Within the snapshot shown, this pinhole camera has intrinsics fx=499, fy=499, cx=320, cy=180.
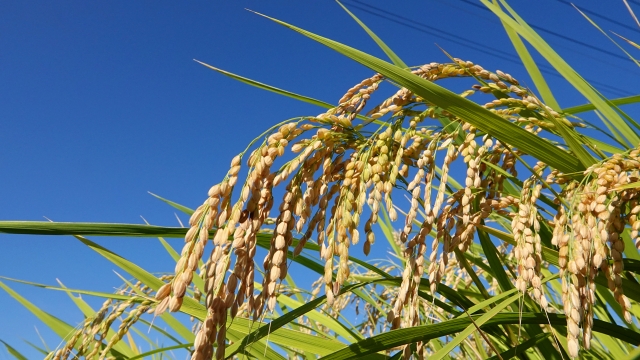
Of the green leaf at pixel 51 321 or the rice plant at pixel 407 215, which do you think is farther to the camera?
the green leaf at pixel 51 321

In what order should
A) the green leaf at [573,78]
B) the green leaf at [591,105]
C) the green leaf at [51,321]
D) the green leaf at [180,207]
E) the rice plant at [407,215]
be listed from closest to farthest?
1. the rice plant at [407,215]
2. the green leaf at [573,78]
3. the green leaf at [591,105]
4. the green leaf at [180,207]
5. the green leaf at [51,321]

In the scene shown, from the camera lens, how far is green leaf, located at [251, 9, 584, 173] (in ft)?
3.13

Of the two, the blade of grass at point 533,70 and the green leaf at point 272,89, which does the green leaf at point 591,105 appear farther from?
the green leaf at point 272,89

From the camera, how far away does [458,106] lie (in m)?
1.01

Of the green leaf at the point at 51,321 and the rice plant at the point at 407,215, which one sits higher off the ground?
the green leaf at the point at 51,321

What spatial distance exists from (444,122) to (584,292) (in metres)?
0.73


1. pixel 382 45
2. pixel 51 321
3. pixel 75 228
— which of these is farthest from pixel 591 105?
pixel 51 321

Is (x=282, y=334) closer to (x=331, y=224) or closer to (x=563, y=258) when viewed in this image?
(x=331, y=224)

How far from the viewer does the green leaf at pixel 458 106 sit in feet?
3.13

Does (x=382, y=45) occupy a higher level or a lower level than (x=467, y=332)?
higher

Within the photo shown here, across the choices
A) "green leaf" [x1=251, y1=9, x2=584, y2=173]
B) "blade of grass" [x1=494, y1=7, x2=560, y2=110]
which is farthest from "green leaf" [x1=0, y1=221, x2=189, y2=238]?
"blade of grass" [x1=494, y1=7, x2=560, y2=110]

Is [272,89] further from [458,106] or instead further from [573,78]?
[573,78]

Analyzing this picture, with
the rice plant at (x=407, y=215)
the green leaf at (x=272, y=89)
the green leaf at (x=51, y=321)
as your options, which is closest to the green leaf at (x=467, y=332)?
the rice plant at (x=407, y=215)

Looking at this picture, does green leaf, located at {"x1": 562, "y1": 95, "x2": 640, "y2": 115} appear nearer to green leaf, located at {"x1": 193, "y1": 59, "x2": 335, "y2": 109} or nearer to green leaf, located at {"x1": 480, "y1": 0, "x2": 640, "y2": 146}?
green leaf, located at {"x1": 480, "y1": 0, "x2": 640, "y2": 146}
